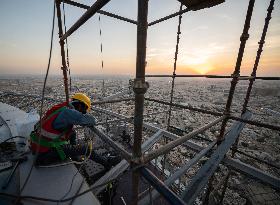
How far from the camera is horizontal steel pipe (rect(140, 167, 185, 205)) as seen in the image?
0.95 metres

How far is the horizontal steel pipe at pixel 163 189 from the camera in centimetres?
95

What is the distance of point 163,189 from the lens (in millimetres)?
1003

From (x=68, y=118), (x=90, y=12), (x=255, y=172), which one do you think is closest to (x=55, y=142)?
(x=68, y=118)

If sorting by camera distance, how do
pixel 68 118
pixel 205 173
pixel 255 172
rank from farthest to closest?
pixel 68 118 → pixel 255 172 → pixel 205 173

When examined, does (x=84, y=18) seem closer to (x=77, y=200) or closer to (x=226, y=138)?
(x=77, y=200)

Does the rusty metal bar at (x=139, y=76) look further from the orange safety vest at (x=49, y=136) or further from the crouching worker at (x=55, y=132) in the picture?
the orange safety vest at (x=49, y=136)

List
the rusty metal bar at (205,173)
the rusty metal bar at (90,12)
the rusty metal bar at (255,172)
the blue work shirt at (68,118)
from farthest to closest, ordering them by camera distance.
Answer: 1. the blue work shirt at (68,118)
2. the rusty metal bar at (255,172)
3. the rusty metal bar at (205,173)
4. the rusty metal bar at (90,12)

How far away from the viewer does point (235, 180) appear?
25.8ft

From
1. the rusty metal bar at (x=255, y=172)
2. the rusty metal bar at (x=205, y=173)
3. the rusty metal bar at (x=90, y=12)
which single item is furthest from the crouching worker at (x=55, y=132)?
the rusty metal bar at (x=255, y=172)

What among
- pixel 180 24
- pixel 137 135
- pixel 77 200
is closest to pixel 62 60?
pixel 77 200

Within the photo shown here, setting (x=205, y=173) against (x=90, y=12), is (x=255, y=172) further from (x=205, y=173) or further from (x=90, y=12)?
(x=90, y=12)

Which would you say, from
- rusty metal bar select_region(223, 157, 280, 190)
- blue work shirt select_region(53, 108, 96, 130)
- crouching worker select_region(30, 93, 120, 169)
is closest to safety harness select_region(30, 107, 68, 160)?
crouching worker select_region(30, 93, 120, 169)

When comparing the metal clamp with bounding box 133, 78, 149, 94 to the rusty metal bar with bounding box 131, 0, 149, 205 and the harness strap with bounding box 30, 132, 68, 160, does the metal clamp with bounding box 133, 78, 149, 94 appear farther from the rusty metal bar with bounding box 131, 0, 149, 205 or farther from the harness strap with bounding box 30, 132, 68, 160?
the harness strap with bounding box 30, 132, 68, 160

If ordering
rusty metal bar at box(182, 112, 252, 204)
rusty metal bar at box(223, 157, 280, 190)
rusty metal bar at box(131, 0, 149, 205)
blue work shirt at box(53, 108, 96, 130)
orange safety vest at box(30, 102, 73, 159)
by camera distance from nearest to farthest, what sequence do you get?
rusty metal bar at box(131, 0, 149, 205)
rusty metal bar at box(182, 112, 252, 204)
rusty metal bar at box(223, 157, 280, 190)
blue work shirt at box(53, 108, 96, 130)
orange safety vest at box(30, 102, 73, 159)
